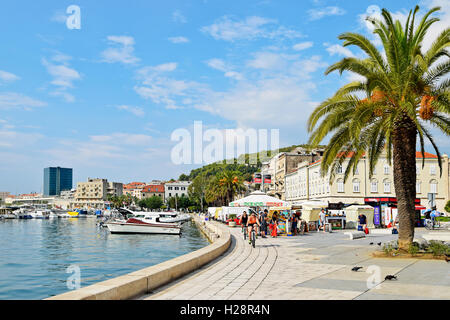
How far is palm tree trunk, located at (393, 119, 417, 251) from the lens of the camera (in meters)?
15.4

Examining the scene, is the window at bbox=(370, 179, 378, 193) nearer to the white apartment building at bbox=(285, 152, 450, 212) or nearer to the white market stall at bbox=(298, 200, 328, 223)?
the white apartment building at bbox=(285, 152, 450, 212)

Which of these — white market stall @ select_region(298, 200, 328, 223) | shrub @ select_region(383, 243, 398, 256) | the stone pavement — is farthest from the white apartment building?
the stone pavement

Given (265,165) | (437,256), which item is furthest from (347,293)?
(265,165)

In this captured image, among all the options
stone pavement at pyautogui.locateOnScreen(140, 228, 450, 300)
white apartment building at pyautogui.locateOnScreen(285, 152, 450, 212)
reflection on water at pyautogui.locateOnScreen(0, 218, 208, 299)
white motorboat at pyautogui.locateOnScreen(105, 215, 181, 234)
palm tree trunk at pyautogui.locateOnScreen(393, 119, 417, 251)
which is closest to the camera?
stone pavement at pyautogui.locateOnScreen(140, 228, 450, 300)

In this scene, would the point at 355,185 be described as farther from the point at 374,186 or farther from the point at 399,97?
the point at 399,97

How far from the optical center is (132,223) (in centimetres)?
4594

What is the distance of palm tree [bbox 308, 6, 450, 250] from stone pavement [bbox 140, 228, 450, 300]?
338cm

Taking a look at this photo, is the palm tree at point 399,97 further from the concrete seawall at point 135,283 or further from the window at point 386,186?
the window at point 386,186

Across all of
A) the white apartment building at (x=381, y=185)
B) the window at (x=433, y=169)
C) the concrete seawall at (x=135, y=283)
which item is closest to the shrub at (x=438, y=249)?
the concrete seawall at (x=135, y=283)

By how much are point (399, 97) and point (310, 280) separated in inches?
320

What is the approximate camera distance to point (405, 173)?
15.5 metres

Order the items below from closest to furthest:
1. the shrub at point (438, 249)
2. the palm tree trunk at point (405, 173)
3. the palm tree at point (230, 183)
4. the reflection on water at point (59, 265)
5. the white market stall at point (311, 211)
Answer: the shrub at point (438, 249)
the palm tree trunk at point (405, 173)
the reflection on water at point (59, 265)
the white market stall at point (311, 211)
the palm tree at point (230, 183)

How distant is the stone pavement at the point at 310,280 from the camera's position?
839 cm
